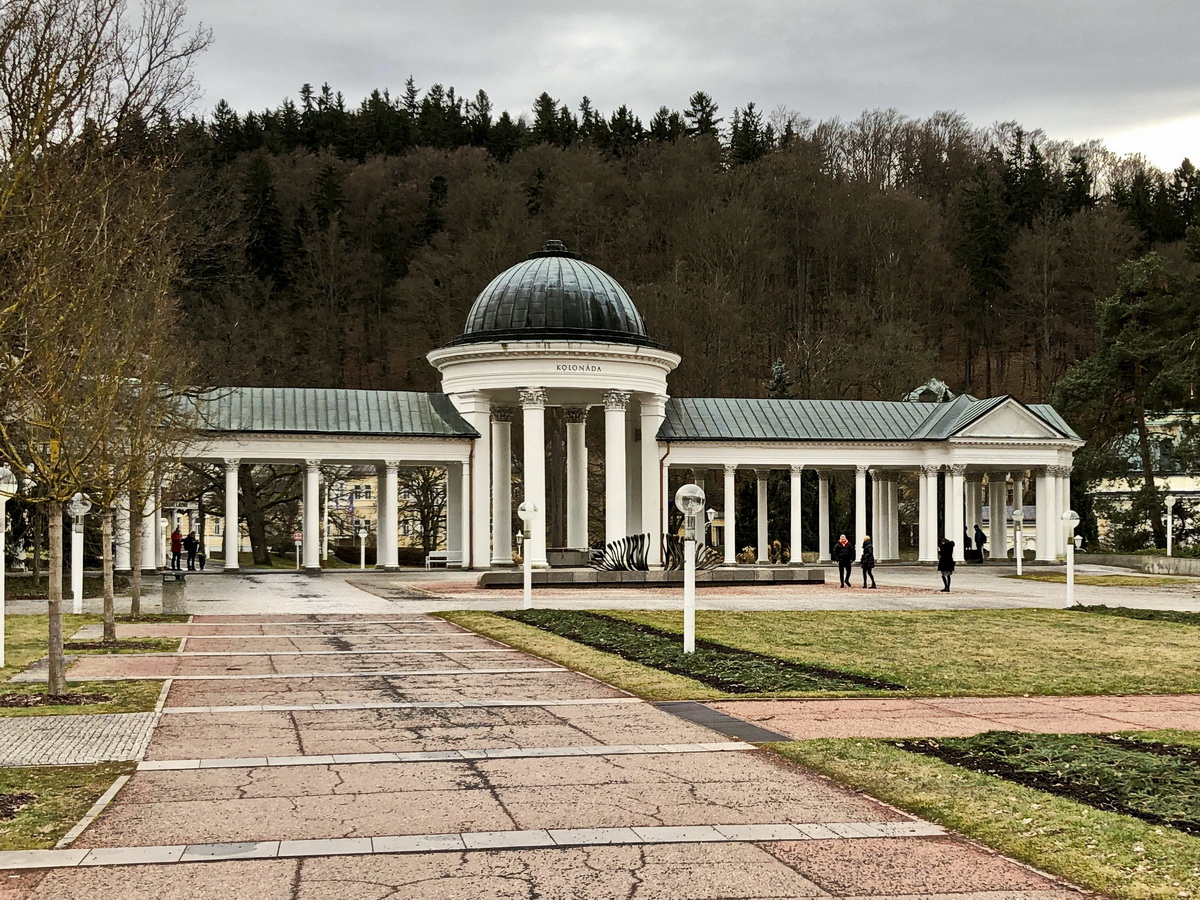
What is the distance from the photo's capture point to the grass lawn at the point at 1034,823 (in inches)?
328

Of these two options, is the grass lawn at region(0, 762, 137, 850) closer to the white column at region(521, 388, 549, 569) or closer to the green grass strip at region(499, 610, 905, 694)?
the green grass strip at region(499, 610, 905, 694)

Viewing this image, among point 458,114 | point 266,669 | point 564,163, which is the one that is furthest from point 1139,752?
point 458,114

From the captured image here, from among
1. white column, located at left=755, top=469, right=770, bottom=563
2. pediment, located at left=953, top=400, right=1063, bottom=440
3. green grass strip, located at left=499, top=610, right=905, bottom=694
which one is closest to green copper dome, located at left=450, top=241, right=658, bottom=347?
white column, located at left=755, top=469, right=770, bottom=563

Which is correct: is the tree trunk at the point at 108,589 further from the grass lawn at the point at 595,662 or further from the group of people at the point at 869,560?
the group of people at the point at 869,560

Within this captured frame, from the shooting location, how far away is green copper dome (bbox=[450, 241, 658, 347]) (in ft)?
178

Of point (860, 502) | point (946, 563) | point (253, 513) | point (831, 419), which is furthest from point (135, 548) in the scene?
point (831, 419)

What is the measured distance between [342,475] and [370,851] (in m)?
61.2

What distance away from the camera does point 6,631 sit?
26266 mm

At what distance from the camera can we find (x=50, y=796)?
10.6 meters

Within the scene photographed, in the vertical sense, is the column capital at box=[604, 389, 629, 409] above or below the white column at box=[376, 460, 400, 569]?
above

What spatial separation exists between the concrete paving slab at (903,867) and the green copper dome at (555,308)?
147 ft

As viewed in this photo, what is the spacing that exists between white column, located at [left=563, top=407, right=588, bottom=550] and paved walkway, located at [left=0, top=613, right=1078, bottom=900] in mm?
43908

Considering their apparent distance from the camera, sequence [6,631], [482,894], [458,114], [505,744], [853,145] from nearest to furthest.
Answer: [482,894]
[505,744]
[6,631]
[853,145]
[458,114]

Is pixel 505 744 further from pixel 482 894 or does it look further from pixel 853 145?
pixel 853 145
